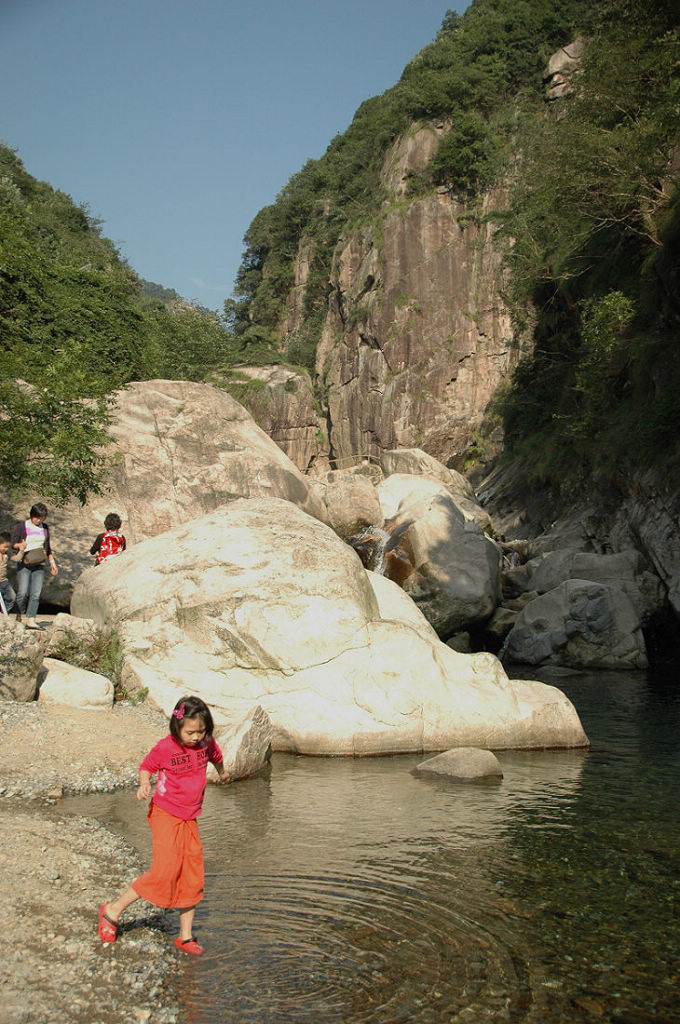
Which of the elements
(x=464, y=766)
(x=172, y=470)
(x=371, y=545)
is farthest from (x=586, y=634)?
(x=464, y=766)

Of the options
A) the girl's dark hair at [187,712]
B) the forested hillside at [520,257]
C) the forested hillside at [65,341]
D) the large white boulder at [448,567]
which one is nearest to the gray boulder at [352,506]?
the large white boulder at [448,567]

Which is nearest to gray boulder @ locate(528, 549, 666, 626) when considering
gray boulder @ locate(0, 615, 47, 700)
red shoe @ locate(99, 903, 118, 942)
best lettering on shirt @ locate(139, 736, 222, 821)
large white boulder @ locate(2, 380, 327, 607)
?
large white boulder @ locate(2, 380, 327, 607)

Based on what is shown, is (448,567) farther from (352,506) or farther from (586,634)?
(352,506)

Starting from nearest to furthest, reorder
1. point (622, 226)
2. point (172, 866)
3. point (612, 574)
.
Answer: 1. point (172, 866)
2. point (612, 574)
3. point (622, 226)

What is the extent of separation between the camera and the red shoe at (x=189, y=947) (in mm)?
4730

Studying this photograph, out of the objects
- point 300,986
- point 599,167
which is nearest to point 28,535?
point 300,986

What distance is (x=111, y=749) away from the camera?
29.5ft

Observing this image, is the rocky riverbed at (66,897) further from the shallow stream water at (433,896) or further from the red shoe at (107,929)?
the shallow stream water at (433,896)

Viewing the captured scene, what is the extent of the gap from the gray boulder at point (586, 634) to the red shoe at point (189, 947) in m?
15.1

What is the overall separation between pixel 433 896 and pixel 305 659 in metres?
5.20

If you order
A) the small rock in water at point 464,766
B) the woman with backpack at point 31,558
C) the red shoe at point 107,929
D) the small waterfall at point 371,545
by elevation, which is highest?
the small waterfall at point 371,545

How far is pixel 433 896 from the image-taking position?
5.73m

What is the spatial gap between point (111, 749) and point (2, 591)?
14.0 ft

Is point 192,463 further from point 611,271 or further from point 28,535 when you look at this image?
point 611,271
